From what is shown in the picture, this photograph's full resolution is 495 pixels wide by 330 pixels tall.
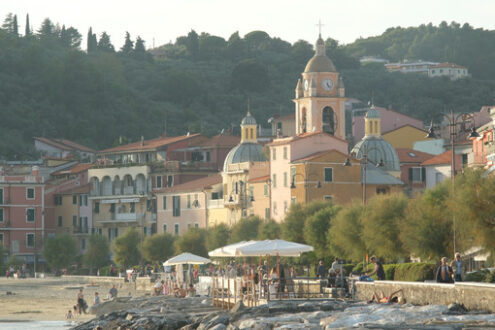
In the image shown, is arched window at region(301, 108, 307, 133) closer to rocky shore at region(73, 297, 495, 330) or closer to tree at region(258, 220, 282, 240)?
tree at region(258, 220, 282, 240)

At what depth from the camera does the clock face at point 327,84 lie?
102m

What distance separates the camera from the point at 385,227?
56.4 meters

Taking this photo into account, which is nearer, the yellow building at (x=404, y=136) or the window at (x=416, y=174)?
the window at (x=416, y=174)

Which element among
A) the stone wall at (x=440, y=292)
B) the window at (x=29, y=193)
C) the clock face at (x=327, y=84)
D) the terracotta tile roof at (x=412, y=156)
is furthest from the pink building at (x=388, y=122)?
the stone wall at (x=440, y=292)

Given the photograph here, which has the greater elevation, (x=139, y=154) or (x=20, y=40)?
(x=20, y=40)

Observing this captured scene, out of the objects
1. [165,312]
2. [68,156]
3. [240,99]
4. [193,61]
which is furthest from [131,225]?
[193,61]

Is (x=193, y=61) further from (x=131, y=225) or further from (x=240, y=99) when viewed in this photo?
(x=131, y=225)

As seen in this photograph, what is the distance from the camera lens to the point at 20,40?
177 meters

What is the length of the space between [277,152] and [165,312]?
39573mm

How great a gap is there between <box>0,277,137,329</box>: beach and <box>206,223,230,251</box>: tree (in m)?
6.48

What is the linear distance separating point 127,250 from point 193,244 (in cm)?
1188

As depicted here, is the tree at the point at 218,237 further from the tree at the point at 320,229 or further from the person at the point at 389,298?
the person at the point at 389,298

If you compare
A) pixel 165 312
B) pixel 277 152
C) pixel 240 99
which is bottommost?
pixel 165 312

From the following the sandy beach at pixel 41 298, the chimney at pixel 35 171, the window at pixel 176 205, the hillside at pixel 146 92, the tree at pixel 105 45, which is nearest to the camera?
the sandy beach at pixel 41 298
